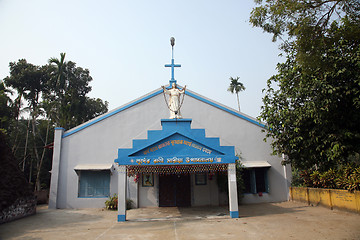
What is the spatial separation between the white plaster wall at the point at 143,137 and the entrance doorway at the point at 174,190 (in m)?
0.44

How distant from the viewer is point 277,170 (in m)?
14.9

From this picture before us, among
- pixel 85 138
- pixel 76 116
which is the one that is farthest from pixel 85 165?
pixel 76 116

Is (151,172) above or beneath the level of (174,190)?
above

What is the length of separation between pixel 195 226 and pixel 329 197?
6463mm

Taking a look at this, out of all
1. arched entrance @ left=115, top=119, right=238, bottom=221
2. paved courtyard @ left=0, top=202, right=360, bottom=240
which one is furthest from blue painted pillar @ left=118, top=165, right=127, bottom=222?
paved courtyard @ left=0, top=202, right=360, bottom=240

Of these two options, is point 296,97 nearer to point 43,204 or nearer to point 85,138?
point 85,138

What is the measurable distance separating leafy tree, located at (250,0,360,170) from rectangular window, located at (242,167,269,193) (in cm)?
206

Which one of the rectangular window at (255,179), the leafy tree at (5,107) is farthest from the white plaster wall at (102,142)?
the leafy tree at (5,107)

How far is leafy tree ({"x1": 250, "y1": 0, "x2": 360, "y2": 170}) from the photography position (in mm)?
7836

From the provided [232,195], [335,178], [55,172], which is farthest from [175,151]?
[55,172]

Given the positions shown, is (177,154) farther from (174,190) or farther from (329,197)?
(329,197)

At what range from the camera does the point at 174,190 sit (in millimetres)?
14141

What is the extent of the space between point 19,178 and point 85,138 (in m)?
3.81

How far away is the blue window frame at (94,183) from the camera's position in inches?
555
